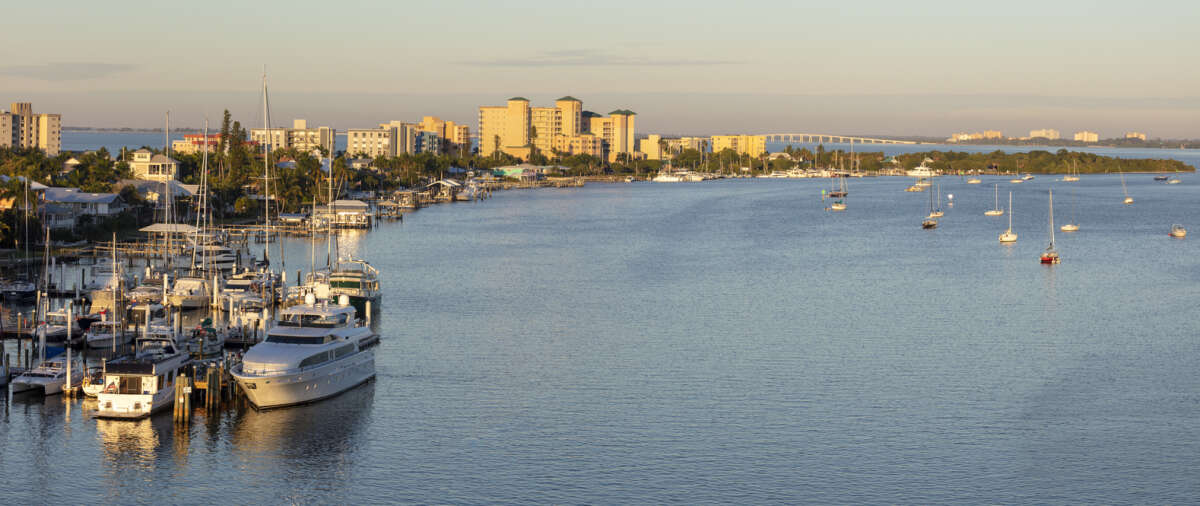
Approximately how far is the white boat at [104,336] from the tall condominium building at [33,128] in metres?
118

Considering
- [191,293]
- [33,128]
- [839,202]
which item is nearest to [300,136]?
[33,128]

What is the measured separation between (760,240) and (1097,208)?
45370 millimetres

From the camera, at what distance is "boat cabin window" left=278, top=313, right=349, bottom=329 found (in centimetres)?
2902

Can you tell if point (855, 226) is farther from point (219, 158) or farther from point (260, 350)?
point (260, 350)

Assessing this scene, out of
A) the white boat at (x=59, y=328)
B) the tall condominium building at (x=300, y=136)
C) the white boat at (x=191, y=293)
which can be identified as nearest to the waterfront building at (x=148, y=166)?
the white boat at (x=191, y=293)

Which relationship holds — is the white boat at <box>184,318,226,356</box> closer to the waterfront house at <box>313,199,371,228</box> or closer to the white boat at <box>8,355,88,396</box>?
the white boat at <box>8,355,88,396</box>

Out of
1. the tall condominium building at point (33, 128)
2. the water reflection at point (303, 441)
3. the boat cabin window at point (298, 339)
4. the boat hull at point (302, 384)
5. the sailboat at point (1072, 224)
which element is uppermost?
the tall condominium building at point (33, 128)

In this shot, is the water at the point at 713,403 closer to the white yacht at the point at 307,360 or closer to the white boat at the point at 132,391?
the white boat at the point at 132,391

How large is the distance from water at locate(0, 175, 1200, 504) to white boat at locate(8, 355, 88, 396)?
39cm

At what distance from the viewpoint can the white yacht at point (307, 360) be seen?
85.9 feet

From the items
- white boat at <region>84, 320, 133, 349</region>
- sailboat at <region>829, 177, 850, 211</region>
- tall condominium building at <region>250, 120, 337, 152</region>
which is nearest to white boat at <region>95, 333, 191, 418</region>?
white boat at <region>84, 320, 133, 349</region>

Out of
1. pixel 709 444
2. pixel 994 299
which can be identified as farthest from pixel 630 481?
pixel 994 299

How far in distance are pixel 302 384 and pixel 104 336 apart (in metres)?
7.74

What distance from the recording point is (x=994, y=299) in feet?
149
